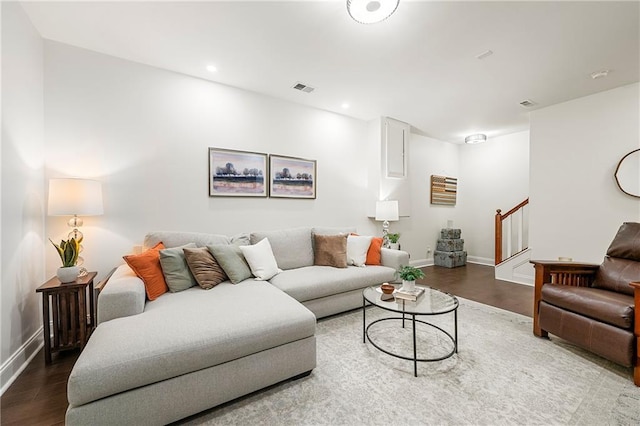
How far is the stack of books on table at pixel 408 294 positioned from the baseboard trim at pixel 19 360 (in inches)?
109

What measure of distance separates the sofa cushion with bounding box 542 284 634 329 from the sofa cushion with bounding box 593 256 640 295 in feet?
0.32

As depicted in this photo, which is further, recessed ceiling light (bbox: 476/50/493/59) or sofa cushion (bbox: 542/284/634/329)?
recessed ceiling light (bbox: 476/50/493/59)

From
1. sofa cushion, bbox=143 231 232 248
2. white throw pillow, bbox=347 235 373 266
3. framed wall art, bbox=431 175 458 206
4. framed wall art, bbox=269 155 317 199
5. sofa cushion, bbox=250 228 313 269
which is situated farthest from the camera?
framed wall art, bbox=431 175 458 206

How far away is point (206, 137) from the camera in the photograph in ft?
10.2

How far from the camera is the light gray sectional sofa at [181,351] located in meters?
1.23

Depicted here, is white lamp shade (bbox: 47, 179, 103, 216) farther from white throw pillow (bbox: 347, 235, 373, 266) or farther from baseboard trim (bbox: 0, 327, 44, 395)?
white throw pillow (bbox: 347, 235, 373, 266)

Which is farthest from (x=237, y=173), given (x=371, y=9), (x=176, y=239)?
(x=371, y=9)

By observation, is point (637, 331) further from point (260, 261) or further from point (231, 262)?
point (231, 262)

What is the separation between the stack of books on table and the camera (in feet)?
6.84

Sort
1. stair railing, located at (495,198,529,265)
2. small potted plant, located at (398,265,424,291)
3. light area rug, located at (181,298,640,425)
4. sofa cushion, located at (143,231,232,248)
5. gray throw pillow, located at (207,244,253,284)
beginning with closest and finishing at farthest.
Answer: light area rug, located at (181,298,640,425) → small potted plant, located at (398,265,424,291) → gray throw pillow, located at (207,244,253,284) → sofa cushion, located at (143,231,232,248) → stair railing, located at (495,198,529,265)

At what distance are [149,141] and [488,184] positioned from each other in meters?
6.25

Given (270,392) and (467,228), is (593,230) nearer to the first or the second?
(467,228)

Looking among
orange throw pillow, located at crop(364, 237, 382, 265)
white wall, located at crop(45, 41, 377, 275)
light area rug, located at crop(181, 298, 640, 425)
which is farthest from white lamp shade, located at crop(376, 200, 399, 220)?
light area rug, located at crop(181, 298, 640, 425)

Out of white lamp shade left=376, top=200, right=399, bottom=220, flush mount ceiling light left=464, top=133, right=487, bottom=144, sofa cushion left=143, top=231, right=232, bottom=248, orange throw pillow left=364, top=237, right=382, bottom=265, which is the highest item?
flush mount ceiling light left=464, top=133, right=487, bottom=144
